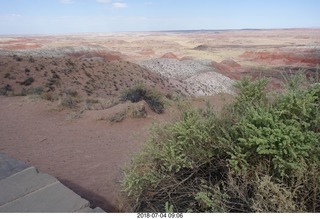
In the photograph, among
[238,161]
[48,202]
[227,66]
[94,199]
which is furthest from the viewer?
[227,66]

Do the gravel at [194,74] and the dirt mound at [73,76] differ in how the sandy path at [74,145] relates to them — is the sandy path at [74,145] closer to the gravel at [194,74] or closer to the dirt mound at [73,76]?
the dirt mound at [73,76]

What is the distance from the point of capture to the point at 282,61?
45.4m

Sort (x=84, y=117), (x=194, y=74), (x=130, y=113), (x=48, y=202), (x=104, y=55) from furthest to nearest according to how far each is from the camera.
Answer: (x=104, y=55) → (x=194, y=74) → (x=84, y=117) → (x=130, y=113) → (x=48, y=202)

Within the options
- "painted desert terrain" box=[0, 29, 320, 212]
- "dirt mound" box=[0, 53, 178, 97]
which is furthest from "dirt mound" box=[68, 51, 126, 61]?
"painted desert terrain" box=[0, 29, 320, 212]

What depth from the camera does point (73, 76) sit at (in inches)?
1091

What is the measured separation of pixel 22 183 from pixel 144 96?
11.4 metres

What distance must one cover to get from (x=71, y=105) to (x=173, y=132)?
421 inches

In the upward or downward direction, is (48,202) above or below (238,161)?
below

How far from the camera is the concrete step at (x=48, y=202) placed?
3561mm

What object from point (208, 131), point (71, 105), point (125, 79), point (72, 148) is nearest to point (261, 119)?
point (208, 131)

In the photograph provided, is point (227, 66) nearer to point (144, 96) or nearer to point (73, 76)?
point (73, 76)

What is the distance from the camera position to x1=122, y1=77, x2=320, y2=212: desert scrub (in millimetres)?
3490

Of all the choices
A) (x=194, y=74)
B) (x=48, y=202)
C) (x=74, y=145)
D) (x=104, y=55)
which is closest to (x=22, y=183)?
(x=48, y=202)

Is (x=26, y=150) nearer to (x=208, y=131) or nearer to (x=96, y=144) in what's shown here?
(x=96, y=144)
